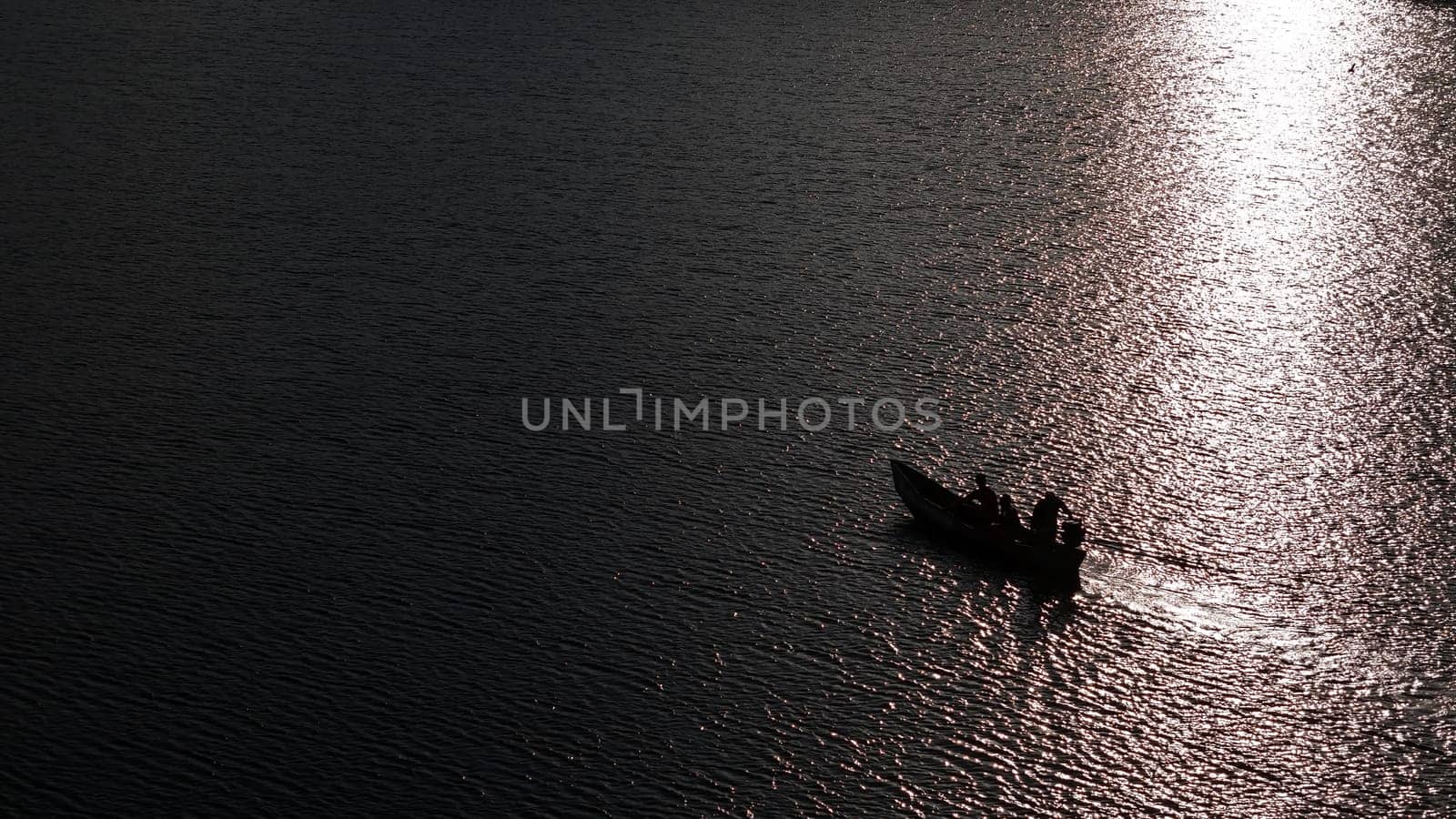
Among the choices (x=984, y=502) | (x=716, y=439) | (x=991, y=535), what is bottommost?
(x=991, y=535)

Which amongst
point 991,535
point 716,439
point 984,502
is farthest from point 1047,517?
point 716,439

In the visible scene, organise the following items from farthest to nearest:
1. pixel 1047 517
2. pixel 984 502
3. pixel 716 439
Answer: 1. pixel 716 439
2. pixel 984 502
3. pixel 1047 517

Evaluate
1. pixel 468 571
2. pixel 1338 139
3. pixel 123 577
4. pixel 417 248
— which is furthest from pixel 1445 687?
pixel 1338 139

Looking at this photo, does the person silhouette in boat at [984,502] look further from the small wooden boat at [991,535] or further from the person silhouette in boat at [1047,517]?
the person silhouette in boat at [1047,517]

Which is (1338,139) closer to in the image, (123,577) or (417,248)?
(417,248)

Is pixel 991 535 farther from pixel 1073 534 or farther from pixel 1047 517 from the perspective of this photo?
pixel 1073 534

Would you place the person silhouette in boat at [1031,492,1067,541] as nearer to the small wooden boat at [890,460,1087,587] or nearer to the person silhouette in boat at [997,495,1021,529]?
the small wooden boat at [890,460,1087,587]

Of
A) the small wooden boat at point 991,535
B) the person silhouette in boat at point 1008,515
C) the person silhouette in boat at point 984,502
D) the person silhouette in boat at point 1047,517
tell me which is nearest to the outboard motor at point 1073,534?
the small wooden boat at point 991,535
